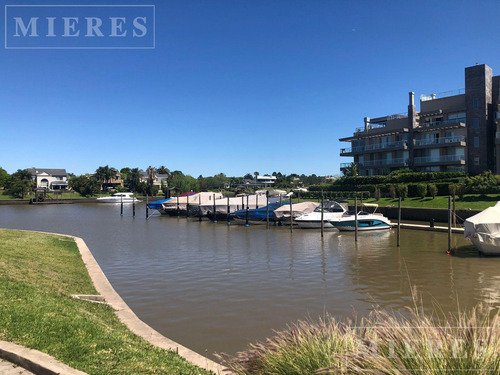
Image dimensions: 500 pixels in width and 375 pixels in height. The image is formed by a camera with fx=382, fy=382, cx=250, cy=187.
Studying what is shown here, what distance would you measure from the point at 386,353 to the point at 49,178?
174 m

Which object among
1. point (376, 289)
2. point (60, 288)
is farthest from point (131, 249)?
point (376, 289)

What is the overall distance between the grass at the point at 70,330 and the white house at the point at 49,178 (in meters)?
157

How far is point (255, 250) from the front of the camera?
1129 inches

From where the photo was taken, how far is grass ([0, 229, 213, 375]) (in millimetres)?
6805

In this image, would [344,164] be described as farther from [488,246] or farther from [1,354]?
[1,354]

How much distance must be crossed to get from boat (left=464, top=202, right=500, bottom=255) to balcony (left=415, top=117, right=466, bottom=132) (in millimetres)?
40248

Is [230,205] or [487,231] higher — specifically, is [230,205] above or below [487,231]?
above

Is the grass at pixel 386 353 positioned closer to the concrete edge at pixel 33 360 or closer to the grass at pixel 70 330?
the grass at pixel 70 330

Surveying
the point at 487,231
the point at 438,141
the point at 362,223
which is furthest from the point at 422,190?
the point at 487,231

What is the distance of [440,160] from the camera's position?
202 feet

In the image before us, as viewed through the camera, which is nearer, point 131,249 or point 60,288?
point 60,288

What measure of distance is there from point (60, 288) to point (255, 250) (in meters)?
17.6

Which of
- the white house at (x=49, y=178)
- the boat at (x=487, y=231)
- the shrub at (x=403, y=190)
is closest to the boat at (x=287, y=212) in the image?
the shrub at (x=403, y=190)

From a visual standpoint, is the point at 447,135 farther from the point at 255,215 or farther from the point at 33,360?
the point at 33,360
